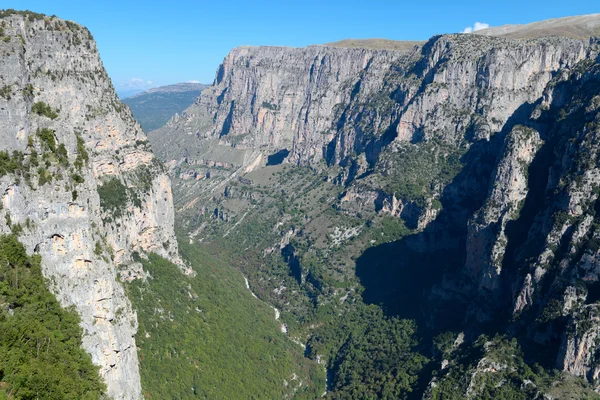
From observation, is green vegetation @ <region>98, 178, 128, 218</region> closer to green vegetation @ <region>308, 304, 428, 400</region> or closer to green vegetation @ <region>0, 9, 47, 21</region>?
green vegetation @ <region>0, 9, 47, 21</region>

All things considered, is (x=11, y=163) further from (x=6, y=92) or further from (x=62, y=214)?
(x=6, y=92)

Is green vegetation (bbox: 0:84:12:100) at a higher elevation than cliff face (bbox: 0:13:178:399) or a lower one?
higher

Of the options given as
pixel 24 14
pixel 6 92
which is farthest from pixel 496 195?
pixel 6 92

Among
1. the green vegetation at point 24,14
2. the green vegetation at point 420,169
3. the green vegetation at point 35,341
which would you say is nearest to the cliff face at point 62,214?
the green vegetation at point 24,14

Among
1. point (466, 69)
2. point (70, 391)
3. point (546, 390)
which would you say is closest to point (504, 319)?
point (546, 390)

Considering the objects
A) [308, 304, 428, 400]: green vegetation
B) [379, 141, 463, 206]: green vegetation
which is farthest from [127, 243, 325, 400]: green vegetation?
[379, 141, 463, 206]: green vegetation

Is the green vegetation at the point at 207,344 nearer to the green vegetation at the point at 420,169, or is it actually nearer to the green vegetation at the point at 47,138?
the green vegetation at the point at 47,138
